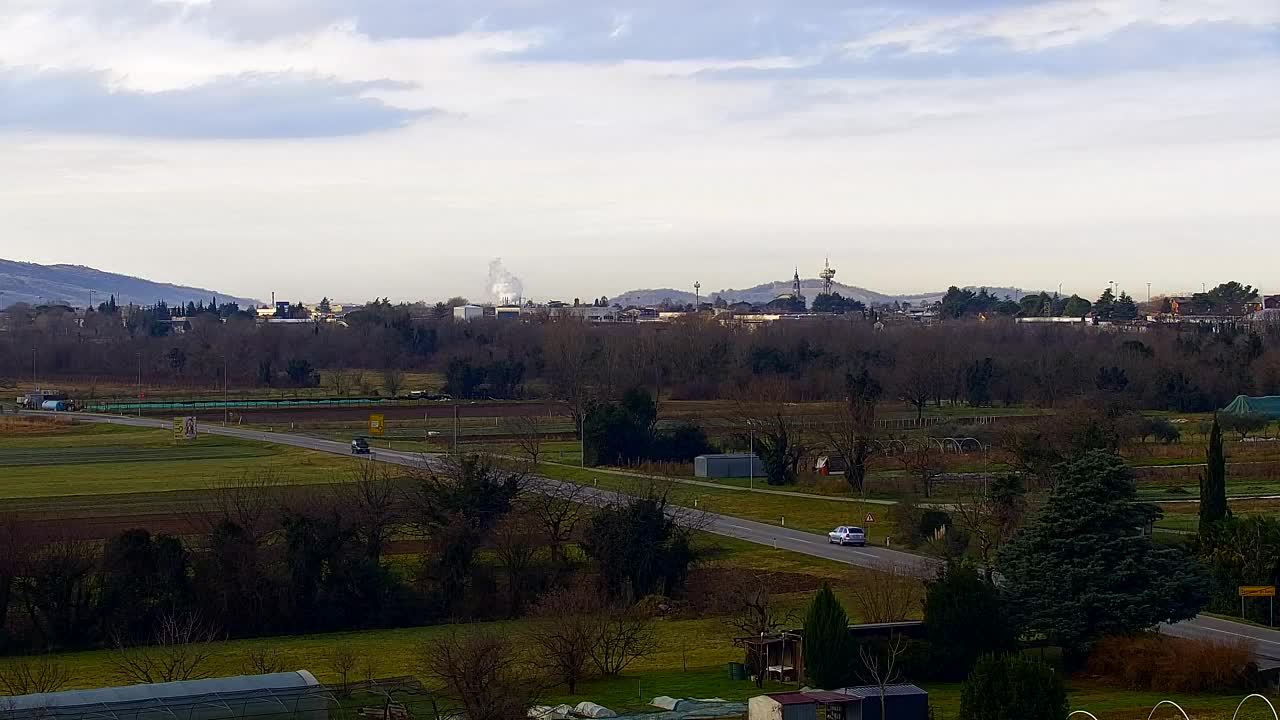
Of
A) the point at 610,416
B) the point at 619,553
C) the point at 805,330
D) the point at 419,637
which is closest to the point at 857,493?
the point at 610,416

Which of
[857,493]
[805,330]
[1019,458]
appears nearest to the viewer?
[1019,458]

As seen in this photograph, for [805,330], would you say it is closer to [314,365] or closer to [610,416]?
[314,365]

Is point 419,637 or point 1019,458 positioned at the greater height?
point 1019,458

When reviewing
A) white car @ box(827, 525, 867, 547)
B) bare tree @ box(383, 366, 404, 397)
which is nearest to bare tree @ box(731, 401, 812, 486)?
white car @ box(827, 525, 867, 547)

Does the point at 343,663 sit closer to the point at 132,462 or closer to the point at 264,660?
the point at 264,660

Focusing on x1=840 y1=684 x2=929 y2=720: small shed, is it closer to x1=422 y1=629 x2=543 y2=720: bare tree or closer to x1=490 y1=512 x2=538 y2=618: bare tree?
x1=422 y1=629 x2=543 y2=720: bare tree

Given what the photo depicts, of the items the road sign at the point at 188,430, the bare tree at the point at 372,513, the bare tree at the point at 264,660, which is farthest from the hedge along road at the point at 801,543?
the bare tree at the point at 264,660

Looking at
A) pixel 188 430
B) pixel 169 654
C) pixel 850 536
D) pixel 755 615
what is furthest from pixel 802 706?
pixel 188 430
